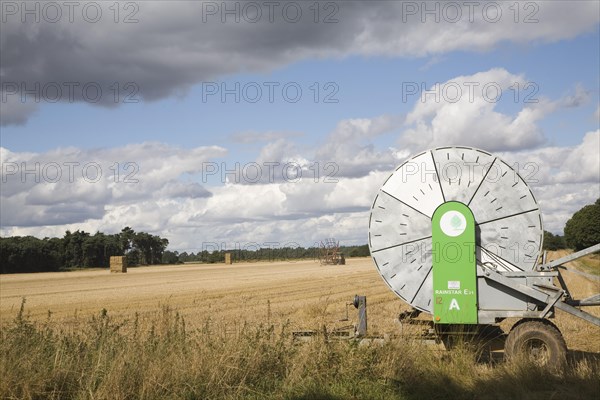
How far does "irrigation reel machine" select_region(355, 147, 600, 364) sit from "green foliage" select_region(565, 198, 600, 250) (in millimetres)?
89281

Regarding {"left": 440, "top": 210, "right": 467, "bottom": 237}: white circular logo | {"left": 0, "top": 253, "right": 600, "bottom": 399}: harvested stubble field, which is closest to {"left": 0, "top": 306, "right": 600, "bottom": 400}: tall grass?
{"left": 0, "top": 253, "right": 600, "bottom": 399}: harvested stubble field

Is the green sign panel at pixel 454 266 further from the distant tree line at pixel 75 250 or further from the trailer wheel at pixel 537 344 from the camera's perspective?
the distant tree line at pixel 75 250

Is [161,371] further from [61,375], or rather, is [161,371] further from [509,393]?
[509,393]

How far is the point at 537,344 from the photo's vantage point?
9.33 m

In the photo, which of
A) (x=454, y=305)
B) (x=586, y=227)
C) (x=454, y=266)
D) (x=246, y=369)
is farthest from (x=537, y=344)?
(x=586, y=227)

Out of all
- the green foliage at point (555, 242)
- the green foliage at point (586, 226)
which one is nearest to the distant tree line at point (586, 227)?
the green foliage at point (586, 226)

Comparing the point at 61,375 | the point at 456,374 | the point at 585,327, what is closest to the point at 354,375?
the point at 456,374

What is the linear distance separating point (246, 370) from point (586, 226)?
329 ft

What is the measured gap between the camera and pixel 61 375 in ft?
24.1

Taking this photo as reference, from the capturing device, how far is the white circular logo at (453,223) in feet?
32.1

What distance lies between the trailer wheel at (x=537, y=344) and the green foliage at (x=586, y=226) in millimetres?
89734

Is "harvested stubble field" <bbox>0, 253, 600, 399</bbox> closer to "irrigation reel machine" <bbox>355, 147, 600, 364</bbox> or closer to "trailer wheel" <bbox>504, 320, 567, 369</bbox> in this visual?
"trailer wheel" <bbox>504, 320, 567, 369</bbox>

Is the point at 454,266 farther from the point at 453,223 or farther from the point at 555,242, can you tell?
the point at 555,242

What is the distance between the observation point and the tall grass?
7.27m
